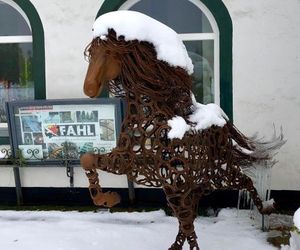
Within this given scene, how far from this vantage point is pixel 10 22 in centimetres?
615

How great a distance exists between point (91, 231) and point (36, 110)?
1736 millimetres

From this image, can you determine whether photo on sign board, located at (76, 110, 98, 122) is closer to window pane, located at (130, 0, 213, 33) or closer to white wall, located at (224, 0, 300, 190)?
window pane, located at (130, 0, 213, 33)

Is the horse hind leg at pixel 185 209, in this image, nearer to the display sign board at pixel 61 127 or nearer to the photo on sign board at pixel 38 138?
the display sign board at pixel 61 127

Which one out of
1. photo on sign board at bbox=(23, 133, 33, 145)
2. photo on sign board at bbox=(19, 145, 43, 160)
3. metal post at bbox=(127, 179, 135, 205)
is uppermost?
photo on sign board at bbox=(23, 133, 33, 145)

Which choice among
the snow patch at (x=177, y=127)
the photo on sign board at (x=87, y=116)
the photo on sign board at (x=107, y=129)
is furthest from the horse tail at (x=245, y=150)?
the photo on sign board at (x=87, y=116)

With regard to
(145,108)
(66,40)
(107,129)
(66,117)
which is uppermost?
(66,40)

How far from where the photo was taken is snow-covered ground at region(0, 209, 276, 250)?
4395 millimetres

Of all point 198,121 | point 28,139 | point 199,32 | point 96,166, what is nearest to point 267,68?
point 199,32

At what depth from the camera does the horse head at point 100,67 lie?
332 centimetres

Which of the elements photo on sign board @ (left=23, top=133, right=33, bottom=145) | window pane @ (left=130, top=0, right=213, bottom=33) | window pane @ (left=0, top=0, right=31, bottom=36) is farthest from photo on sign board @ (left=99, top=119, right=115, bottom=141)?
window pane @ (left=0, top=0, right=31, bottom=36)

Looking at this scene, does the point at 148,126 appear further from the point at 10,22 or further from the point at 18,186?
the point at 10,22

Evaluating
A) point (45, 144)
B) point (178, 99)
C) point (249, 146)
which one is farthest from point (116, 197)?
point (45, 144)

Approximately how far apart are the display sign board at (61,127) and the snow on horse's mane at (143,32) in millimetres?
2211

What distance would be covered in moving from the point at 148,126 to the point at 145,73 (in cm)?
39
